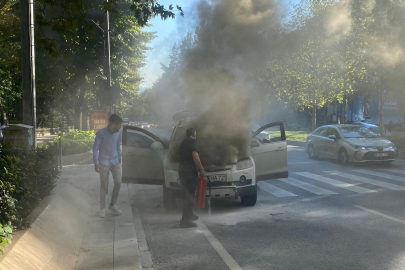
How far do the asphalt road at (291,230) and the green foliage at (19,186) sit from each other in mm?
1696

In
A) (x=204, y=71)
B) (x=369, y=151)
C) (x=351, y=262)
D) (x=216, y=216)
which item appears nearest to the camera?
(x=351, y=262)

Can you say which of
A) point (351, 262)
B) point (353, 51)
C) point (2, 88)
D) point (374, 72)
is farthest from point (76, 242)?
point (2, 88)

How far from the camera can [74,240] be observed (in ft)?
18.9

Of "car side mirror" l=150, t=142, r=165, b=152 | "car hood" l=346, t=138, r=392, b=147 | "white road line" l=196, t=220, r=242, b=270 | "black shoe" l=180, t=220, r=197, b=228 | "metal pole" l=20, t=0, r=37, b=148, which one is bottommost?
"white road line" l=196, t=220, r=242, b=270

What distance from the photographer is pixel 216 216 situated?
7609 mm

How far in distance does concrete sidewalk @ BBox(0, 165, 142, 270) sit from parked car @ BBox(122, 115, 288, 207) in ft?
2.63

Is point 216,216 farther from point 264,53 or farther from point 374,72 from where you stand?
point 374,72

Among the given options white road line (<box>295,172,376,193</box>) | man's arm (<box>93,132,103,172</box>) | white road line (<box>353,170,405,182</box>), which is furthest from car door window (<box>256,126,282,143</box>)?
man's arm (<box>93,132,103,172</box>)

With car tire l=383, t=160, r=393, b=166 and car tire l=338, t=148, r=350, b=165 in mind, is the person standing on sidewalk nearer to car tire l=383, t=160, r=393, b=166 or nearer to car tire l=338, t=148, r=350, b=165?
car tire l=338, t=148, r=350, b=165

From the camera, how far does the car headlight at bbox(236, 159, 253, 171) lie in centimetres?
797

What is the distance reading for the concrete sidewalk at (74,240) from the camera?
14.1 feet

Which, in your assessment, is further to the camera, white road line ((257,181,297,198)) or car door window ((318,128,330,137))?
car door window ((318,128,330,137))

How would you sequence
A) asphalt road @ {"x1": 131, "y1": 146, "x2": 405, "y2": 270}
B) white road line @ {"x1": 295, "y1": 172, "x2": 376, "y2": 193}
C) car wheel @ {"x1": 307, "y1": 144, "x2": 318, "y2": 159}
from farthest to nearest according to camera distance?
car wheel @ {"x1": 307, "y1": 144, "x2": 318, "y2": 159} < white road line @ {"x1": 295, "y1": 172, "x2": 376, "y2": 193} < asphalt road @ {"x1": 131, "y1": 146, "x2": 405, "y2": 270}

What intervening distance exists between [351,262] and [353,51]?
16714 millimetres
